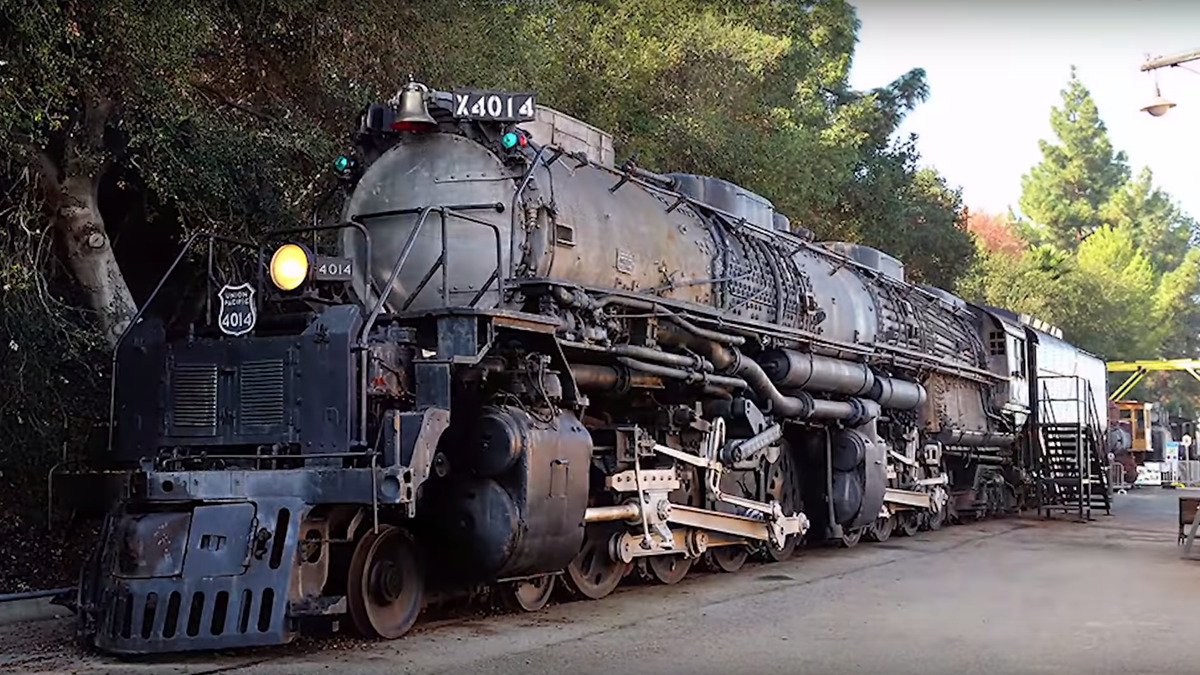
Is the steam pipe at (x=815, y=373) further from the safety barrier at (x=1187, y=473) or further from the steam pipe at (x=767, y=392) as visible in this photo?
the safety barrier at (x=1187, y=473)

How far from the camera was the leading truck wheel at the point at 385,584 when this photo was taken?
7227 mm

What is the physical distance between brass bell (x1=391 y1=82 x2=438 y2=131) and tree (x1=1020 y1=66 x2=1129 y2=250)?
199ft

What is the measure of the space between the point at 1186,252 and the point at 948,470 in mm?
57539

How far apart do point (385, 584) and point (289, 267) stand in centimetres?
215

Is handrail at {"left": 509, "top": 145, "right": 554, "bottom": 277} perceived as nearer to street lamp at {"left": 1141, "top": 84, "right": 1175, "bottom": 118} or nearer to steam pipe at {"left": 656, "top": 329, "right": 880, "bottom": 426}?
steam pipe at {"left": 656, "top": 329, "right": 880, "bottom": 426}

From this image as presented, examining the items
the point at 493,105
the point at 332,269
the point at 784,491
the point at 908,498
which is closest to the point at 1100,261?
the point at 908,498

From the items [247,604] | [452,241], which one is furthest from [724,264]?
[247,604]

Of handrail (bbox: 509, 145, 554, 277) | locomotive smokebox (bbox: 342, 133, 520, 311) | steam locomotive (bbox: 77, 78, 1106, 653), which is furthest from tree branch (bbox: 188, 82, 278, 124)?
handrail (bbox: 509, 145, 554, 277)

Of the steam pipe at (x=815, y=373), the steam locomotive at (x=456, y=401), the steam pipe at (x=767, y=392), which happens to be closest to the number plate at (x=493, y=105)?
the steam locomotive at (x=456, y=401)

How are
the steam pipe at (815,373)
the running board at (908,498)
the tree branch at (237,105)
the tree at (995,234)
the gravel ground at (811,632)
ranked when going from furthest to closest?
the tree at (995,234)
the running board at (908,498)
the tree branch at (237,105)
the steam pipe at (815,373)
the gravel ground at (811,632)

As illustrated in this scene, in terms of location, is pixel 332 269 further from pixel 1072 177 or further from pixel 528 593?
pixel 1072 177

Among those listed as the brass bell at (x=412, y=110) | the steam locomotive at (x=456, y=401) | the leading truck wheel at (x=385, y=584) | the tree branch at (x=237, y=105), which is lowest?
the leading truck wheel at (x=385, y=584)

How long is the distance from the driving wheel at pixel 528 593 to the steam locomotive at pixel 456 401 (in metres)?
0.03

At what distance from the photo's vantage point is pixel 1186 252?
222ft
